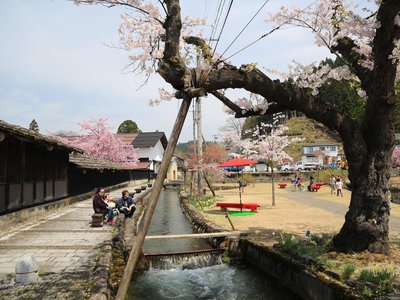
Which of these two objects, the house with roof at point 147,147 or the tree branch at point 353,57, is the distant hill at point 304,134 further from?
the tree branch at point 353,57

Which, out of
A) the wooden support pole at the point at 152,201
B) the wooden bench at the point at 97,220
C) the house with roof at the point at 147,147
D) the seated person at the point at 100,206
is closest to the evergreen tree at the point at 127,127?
the house with roof at the point at 147,147

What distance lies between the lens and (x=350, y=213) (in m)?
8.15

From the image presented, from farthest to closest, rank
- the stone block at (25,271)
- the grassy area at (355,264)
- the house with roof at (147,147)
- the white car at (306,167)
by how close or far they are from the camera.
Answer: the white car at (306,167), the house with roof at (147,147), the stone block at (25,271), the grassy area at (355,264)

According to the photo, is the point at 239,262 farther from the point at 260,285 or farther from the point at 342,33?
the point at 342,33

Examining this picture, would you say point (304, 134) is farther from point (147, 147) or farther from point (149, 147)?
point (147, 147)

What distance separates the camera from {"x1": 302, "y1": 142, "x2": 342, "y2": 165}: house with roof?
78688 mm

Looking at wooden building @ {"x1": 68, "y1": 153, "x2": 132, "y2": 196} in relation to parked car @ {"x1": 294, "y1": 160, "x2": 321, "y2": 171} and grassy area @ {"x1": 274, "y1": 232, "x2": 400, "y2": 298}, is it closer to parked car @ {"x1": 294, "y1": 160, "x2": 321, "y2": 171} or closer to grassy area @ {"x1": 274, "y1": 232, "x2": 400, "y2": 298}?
grassy area @ {"x1": 274, "y1": 232, "x2": 400, "y2": 298}

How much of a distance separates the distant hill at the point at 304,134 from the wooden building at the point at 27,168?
7857cm

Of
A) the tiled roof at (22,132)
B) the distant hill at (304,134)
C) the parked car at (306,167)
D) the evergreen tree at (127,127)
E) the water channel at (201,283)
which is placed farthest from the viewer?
the distant hill at (304,134)

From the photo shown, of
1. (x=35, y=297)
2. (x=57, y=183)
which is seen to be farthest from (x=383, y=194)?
(x=57, y=183)

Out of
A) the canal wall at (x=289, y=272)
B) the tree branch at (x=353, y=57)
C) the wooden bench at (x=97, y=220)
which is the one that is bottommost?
the canal wall at (x=289, y=272)

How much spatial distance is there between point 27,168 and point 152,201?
11095 mm

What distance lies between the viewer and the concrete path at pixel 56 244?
24.3 ft

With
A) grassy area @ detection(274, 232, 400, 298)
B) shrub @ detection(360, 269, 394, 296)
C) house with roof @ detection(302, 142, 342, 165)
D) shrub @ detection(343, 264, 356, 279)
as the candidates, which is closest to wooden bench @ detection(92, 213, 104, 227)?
grassy area @ detection(274, 232, 400, 298)
